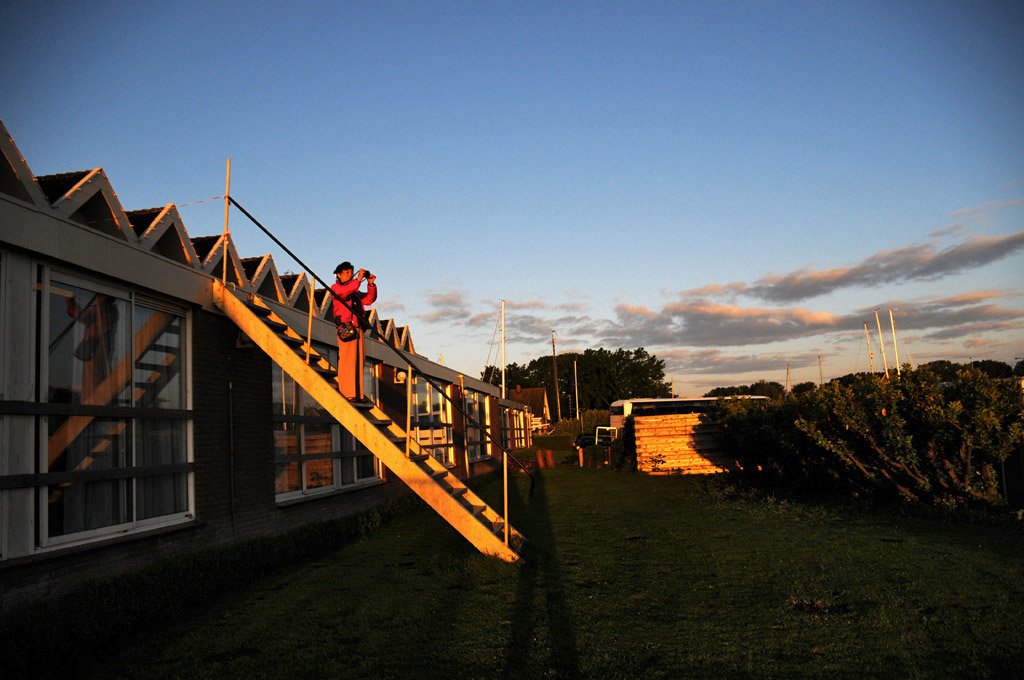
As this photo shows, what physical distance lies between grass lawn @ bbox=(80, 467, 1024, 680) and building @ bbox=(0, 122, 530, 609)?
39.1 inches

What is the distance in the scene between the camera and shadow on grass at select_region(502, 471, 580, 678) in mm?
4637

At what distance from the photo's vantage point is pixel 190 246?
7.96 metres

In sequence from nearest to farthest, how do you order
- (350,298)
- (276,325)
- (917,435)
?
(350,298) < (276,325) < (917,435)

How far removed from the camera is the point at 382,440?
741cm

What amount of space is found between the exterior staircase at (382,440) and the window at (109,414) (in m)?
0.79

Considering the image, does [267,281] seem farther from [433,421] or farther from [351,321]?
[433,421]

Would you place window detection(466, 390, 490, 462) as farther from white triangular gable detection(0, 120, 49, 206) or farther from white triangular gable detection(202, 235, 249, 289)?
white triangular gable detection(0, 120, 49, 206)

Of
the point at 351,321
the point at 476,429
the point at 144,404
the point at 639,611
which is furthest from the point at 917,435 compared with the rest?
the point at 476,429

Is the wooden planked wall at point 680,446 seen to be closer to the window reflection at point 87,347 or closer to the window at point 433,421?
the window at point 433,421

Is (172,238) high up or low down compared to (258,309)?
up

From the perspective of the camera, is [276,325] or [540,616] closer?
[540,616]

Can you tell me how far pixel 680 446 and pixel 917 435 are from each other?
1053 centimetres

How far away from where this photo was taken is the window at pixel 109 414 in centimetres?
571

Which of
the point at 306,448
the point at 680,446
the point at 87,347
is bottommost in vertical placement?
the point at 680,446
